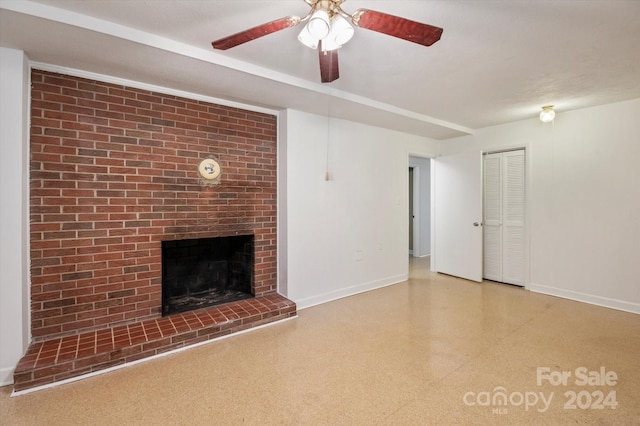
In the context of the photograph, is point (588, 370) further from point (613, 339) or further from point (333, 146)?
point (333, 146)

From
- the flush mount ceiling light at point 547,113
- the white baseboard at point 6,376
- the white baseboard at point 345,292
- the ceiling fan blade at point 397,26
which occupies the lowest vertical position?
the white baseboard at point 6,376

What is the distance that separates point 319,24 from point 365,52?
909mm

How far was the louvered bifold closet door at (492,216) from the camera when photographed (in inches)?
174

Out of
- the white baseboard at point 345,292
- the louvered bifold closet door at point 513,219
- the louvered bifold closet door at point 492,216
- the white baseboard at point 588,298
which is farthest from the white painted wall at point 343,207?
the white baseboard at point 588,298

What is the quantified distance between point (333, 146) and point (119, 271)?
8.72ft

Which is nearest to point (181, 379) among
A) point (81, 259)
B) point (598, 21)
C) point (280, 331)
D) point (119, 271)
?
point (280, 331)

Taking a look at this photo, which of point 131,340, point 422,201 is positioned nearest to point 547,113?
point 422,201

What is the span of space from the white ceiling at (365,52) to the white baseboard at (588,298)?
2.28 m

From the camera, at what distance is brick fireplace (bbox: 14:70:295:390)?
2.27m

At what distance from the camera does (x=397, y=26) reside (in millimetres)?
1437

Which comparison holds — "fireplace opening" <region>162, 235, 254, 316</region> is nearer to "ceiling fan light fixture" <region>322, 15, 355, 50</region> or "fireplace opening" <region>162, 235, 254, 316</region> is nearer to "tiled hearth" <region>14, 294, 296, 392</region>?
"tiled hearth" <region>14, 294, 296, 392</region>

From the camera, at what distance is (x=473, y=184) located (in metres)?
4.45

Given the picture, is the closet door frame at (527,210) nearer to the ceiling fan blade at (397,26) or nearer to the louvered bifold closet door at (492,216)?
the louvered bifold closet door at (492,216)

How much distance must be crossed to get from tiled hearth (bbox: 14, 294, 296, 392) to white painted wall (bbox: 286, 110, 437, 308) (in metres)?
0.62
